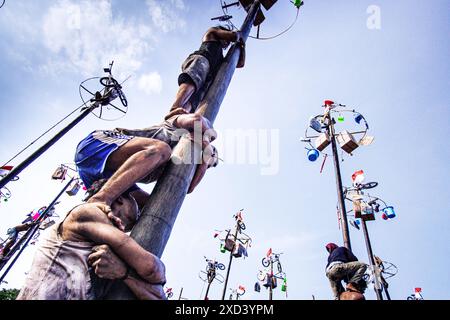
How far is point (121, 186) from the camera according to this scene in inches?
60.7

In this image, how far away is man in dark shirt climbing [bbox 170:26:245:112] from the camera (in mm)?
2492

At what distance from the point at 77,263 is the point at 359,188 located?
12.2 metres

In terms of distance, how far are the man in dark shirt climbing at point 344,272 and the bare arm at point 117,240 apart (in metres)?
4.51

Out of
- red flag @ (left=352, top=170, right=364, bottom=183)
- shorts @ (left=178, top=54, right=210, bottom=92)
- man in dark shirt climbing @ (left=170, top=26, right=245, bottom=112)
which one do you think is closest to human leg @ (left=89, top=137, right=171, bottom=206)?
man in dark shirt climbing @ (left=170, top=26, right=245, bottom=112)

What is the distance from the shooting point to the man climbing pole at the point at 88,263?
114 cm

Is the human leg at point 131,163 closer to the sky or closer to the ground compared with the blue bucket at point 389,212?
closer to the ground

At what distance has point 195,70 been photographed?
2570mm

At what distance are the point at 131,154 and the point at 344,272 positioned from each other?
15.6ft

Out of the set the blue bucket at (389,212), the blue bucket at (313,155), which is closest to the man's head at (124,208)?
the blue bucket at (313,155)

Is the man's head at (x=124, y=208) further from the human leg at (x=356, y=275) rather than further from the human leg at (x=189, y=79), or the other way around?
the human leg at (x=356, y=275)

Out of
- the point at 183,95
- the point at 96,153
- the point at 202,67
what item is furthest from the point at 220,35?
the point at 96,153

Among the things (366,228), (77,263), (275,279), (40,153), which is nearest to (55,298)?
(77,263)

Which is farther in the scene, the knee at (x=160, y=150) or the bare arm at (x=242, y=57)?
the bare arm at (x=242, y=57)

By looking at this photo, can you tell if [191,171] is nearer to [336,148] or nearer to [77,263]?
[77,263]
